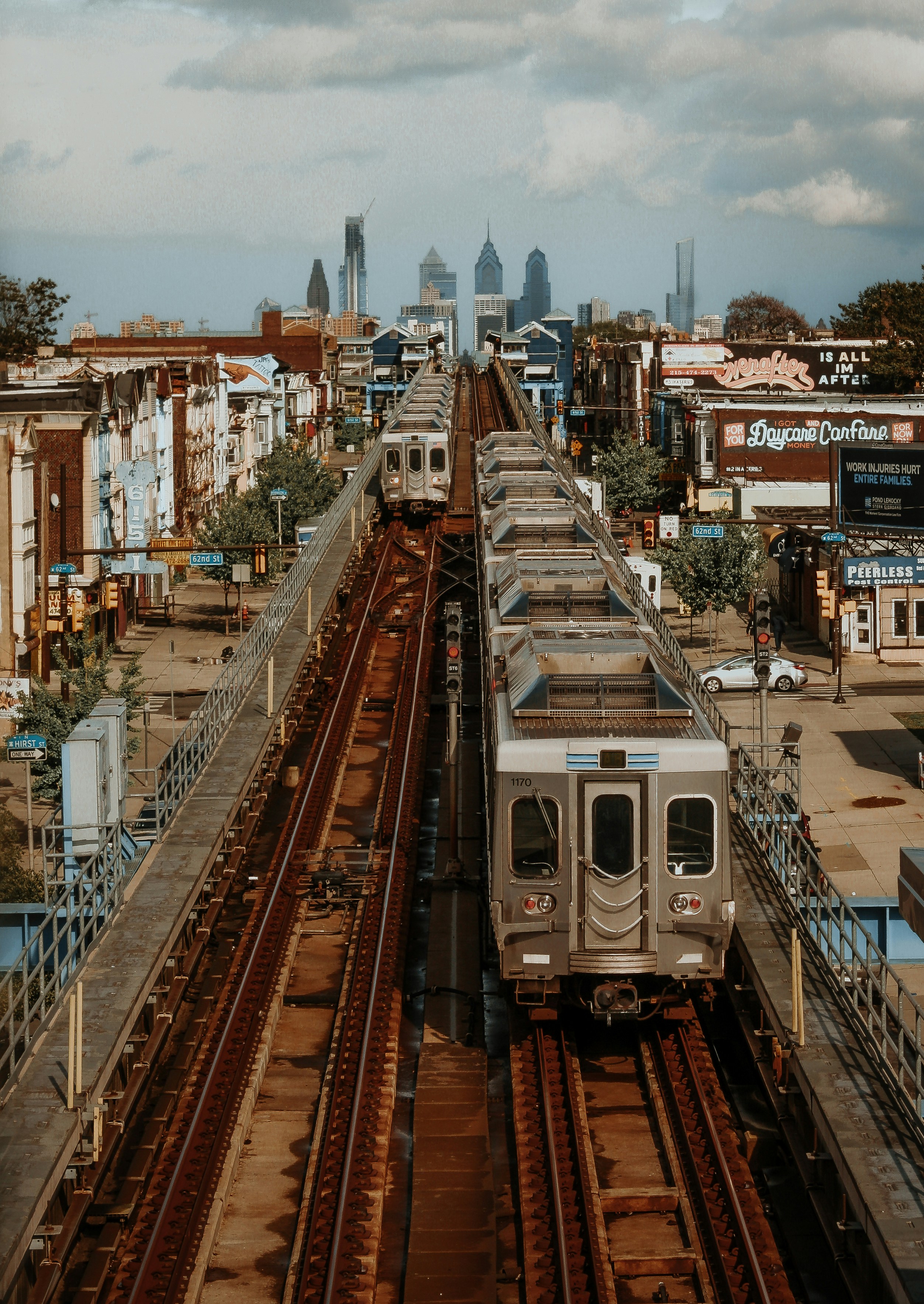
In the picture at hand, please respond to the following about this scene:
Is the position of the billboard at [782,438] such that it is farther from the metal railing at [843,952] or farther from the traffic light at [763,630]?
the metal railing at [843,952]

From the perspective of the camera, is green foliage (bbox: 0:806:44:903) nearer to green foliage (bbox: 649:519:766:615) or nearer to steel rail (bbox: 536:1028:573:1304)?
steel rail (bbox: 536:1028:573:1304)

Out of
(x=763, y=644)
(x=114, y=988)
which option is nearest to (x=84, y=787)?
(x=114, y=988)

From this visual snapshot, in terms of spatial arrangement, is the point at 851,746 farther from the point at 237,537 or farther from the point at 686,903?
the point at 237,537

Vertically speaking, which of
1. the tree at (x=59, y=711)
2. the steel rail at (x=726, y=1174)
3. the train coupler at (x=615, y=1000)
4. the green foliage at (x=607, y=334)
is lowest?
the steel rail at (x=726, y=1174)

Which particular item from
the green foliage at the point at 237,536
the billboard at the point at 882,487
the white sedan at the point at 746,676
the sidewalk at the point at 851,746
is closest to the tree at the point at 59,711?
the sidewalk at the point at 851,746

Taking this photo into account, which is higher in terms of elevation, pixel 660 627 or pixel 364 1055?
pixel 660 627

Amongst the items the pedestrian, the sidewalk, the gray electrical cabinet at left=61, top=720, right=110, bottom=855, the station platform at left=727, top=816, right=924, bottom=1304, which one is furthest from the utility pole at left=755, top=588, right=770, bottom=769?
the pedestrian
